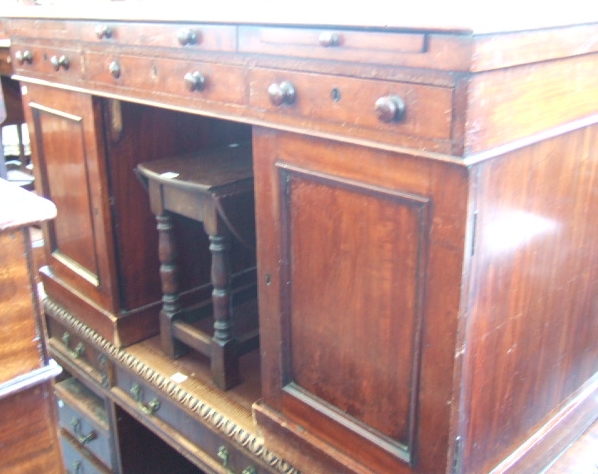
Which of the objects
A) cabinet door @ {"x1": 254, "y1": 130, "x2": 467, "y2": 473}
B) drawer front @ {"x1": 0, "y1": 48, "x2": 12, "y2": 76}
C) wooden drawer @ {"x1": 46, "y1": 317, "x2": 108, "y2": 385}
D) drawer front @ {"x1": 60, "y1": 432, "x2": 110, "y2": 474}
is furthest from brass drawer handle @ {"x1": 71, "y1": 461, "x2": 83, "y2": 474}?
drawer front @ {"x1": 0, "y1": 48, "x2": 12, "y2": 76}

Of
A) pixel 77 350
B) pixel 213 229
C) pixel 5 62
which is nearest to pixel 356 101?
pixel 213 229

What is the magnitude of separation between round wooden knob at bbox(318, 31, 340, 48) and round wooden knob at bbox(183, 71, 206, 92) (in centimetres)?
35

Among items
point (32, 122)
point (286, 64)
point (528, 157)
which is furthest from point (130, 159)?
point (528, 157)

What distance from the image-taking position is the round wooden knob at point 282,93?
3.53ft

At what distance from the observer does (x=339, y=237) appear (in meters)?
1.10

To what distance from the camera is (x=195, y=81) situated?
4.21ft

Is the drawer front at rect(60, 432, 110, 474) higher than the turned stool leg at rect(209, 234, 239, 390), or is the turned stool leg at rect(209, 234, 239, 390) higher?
the turned stool leg at rect(209, 234, 239, 390)

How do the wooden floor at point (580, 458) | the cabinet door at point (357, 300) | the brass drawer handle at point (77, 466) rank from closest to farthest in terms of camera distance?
the cabinet door at point (357, 300)
the wooden floor at point (580, 458)
the brass drawer handle at point (77, 466)

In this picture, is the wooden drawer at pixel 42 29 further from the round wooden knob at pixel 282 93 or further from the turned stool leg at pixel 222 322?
the round wooden knob at pixel 282 93

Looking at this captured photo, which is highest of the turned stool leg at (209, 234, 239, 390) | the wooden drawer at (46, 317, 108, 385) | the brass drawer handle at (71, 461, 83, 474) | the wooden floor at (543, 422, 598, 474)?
the turned stool leg at (209, 234, 239, 390)

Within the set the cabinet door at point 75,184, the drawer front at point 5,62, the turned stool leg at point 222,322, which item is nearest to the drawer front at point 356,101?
the turned stool leg at point 222,322

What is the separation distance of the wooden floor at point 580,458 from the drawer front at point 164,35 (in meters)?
1.02

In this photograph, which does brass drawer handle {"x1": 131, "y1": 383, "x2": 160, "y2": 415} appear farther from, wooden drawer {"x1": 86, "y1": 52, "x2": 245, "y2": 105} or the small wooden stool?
wooden drawer {"x1": 86, "y1": 52, "x2": 245, "y2": 105}

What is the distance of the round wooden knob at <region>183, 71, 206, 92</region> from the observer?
1.27 meters
